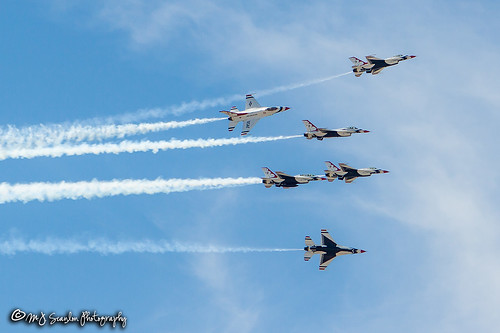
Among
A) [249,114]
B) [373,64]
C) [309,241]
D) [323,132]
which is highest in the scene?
[373,64]

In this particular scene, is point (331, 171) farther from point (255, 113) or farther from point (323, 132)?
point (255, 113)

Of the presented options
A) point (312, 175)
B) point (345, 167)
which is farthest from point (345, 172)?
point (312, 175)

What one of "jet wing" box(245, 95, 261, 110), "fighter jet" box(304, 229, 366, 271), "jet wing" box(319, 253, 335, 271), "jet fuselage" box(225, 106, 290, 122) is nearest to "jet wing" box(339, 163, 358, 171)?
"fighter jet" box(304, 229, 366, 271)

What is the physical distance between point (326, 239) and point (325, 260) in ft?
10.3

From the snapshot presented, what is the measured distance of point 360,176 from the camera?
14162 centimetres

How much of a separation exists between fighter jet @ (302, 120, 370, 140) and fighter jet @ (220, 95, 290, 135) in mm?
4754

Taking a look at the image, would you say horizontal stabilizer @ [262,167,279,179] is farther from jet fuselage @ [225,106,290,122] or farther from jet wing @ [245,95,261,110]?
jet wing @ [245,95,261,110]

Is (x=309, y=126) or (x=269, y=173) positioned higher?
(x=309, y=126)

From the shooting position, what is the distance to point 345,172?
141 metres

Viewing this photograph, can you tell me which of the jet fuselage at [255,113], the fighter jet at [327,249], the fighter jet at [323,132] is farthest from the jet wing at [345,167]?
the jet fuselage at [255,113]

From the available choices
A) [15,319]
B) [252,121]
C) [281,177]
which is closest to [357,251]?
[281,177]

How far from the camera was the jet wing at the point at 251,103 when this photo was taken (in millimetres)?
143375

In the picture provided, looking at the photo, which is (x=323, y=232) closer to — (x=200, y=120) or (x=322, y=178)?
(x=322, y=178)

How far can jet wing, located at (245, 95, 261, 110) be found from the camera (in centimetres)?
14338
